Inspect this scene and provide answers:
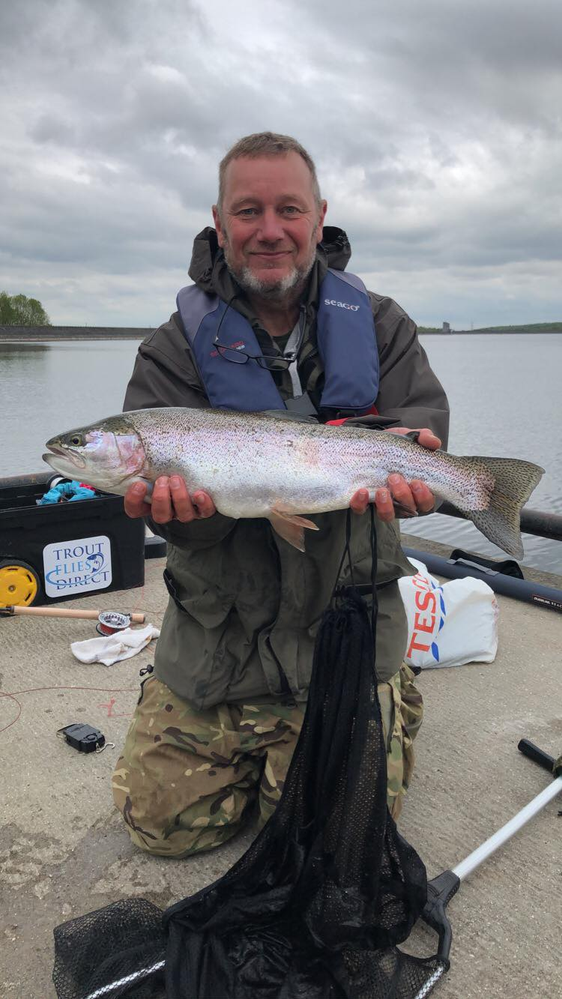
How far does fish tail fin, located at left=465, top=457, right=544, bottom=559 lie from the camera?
127 inches

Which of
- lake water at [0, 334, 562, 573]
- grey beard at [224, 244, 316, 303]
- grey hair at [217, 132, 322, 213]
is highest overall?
grey hair at [217, 132, 322, 213]

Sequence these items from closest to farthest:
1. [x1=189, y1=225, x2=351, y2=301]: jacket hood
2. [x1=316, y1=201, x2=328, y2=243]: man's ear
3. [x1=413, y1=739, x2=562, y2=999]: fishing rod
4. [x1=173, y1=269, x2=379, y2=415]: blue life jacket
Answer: [x1=413, y1=739, x2=562, y2=999]: fishing rod, [x1=173, y1=269, x2=379, y2=415]: blue life jacket, [x1=189, y1=225, x2=351, y2=301]: jacket hood, [x1=316, y1=201, x2=328, y2=243]: man's ear

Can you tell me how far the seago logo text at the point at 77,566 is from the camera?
568cm

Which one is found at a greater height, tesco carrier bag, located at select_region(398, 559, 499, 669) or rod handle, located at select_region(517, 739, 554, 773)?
tesco carrier bag, located at select_region(398, 559, 499, 669)

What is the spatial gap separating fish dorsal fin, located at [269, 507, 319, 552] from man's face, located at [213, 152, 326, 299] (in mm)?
1193

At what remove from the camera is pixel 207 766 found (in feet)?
10.6

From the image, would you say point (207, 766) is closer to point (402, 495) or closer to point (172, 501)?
point (172, 501)

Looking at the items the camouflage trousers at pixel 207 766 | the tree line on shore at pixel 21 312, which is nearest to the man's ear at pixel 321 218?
the camouflage trousers at pixel 207 766

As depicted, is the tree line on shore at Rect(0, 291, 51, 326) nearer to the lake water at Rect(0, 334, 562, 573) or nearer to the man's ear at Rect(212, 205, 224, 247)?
the lake water at Rect(0, 334, 562, 573)

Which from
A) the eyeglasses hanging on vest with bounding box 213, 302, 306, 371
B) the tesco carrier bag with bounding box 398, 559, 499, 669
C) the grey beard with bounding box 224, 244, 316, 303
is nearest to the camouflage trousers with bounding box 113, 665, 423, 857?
Result: the tesco carrier bag with bounding box 398, 559, 499, 669

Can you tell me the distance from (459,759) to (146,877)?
1.67 metres

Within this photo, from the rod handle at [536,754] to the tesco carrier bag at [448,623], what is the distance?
104cm

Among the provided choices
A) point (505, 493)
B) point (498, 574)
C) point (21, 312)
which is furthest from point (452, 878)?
point (21, 312)

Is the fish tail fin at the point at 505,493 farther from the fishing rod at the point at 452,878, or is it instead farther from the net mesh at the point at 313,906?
the fishing rod at the point at 452,878
